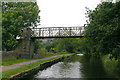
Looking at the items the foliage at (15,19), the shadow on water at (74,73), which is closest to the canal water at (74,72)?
the shadow on water at (74,73)

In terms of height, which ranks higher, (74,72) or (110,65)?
(74,72)

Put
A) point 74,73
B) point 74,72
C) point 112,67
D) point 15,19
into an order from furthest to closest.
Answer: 1. point 15,19
2. point 112,67
3. point 74,72
4. point 74,73

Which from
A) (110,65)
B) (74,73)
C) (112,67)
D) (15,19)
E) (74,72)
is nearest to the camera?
(74,73)

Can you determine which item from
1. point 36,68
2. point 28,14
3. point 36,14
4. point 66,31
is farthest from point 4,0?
point 36,68

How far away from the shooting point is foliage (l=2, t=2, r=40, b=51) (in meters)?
22.8

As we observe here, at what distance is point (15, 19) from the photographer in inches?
990

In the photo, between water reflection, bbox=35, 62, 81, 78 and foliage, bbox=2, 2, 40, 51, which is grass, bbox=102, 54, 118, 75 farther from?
foliage, bbox=2, 2, 40, 51

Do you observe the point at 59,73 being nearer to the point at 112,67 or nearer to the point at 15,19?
the point at 112,67

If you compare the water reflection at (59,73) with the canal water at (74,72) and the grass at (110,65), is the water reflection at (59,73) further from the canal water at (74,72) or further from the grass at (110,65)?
the grass at (110,65)

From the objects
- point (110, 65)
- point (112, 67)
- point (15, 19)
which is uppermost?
point (15, 19)

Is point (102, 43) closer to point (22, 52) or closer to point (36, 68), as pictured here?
point (36, 68)

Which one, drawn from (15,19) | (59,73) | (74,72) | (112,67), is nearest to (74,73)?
(74,72)

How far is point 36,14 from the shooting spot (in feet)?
100

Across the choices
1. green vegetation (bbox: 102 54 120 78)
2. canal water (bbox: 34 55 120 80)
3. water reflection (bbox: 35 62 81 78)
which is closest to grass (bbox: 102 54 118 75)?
green vegetation (bbox: 102 54 120 78)
